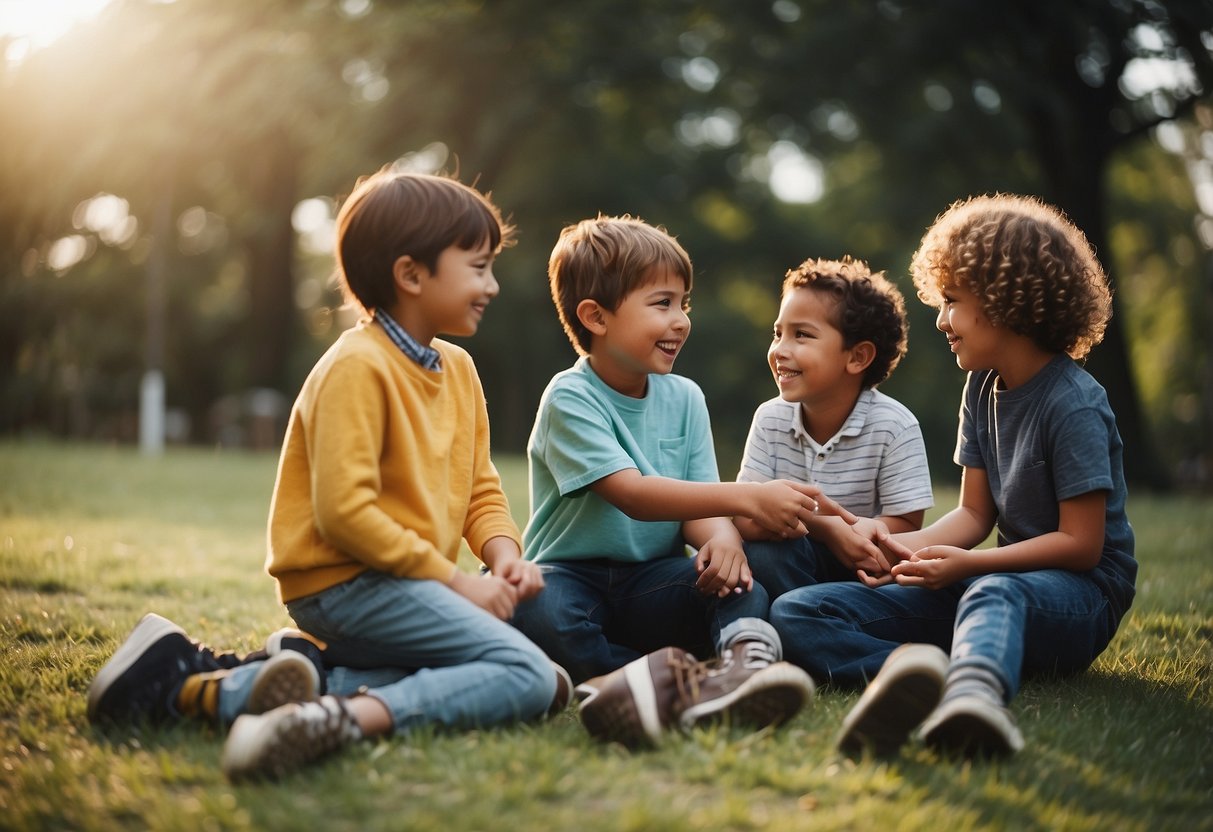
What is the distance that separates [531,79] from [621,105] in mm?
3609

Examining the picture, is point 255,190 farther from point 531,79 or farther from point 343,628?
point 343,628

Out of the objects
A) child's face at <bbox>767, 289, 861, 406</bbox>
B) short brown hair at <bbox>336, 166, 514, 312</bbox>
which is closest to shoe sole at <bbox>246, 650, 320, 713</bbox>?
short brown hair at <bbox>336, 166, 514, 312</bbox>

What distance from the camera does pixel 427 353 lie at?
8.87 feet

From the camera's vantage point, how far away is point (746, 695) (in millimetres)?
2295

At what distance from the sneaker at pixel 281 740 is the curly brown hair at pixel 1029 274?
6.22ft

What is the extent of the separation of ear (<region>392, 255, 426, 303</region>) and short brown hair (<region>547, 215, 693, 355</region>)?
1.76ft

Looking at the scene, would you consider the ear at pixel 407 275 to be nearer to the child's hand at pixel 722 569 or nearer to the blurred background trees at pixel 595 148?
the child's hand at pixel 722 569

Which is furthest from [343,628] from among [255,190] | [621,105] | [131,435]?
[131,435]

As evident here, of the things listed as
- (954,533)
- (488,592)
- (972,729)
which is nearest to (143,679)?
(488,592)

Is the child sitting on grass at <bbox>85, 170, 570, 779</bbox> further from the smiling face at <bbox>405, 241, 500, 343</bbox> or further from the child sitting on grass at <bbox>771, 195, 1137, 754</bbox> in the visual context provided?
the child sitting on grass at <bbox>771, 195, 1137, 754</bbox>

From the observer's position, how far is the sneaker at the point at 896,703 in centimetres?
210

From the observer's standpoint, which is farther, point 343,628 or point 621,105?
point 621,105

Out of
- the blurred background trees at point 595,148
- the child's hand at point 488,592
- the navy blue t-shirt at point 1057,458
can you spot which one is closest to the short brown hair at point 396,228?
the child's hand at point 488,592

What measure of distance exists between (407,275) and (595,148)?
16.2m
